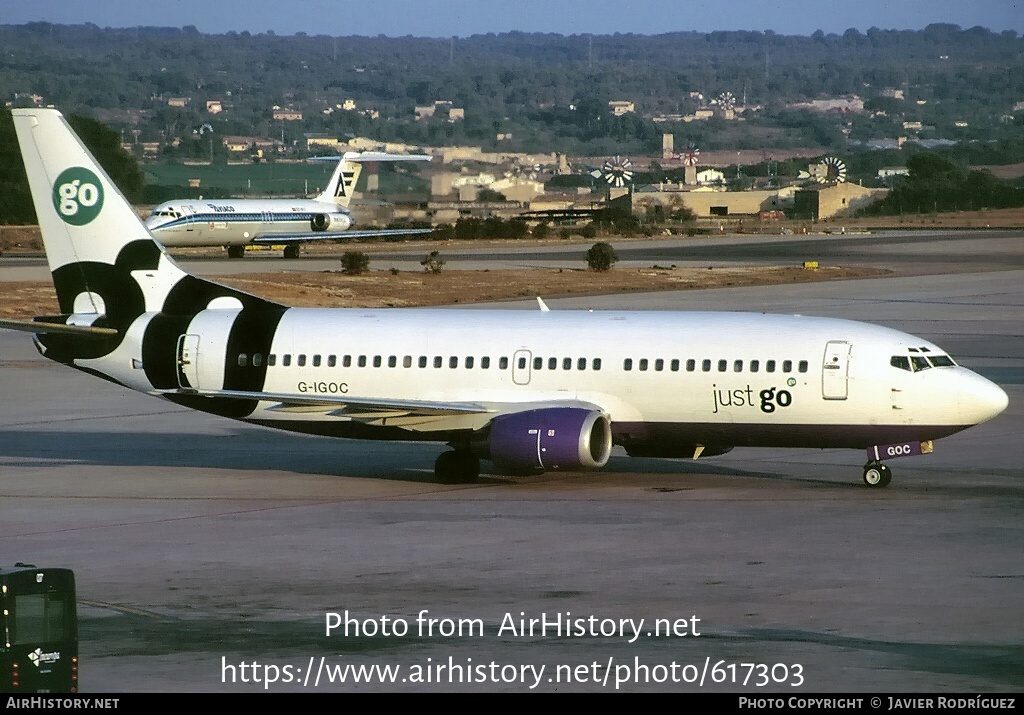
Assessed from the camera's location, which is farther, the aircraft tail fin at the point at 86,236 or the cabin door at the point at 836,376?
the aircraft tail fin at the point at 86,236

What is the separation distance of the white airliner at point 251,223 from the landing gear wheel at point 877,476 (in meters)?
87.8

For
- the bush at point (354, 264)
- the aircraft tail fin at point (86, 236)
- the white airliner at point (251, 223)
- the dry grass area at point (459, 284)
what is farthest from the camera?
the white airliner at point (251, 223)

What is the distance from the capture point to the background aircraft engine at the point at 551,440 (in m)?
33.9

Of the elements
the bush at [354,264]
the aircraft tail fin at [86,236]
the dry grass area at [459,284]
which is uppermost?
the aircraft tail fin at [86,236]

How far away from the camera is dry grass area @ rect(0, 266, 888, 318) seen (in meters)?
85.9

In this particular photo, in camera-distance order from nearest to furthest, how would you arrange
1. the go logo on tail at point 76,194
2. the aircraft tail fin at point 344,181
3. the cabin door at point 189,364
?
1. the cabin door at point 189,364
2. the go logo on tail at point 76,194
3. the aircraft tail fin at point 344,181

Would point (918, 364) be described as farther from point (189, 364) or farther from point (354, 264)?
point (354, 264)

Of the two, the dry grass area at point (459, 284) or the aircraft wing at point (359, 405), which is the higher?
the aircraft wing at point (359, 405)

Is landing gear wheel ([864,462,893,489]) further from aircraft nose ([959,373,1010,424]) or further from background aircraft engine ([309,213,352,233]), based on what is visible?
background aircraft engine ([309,213,352,233])

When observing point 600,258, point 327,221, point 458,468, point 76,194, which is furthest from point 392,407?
point 327,221

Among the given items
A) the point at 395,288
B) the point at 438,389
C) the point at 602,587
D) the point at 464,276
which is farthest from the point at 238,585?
the point at 464,276

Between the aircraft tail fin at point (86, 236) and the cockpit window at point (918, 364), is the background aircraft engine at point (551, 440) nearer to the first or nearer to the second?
the cockpit window at point (918, 364)

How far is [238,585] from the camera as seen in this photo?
2586cm

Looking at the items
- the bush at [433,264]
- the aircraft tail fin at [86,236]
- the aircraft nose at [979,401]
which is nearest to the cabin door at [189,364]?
the aircraft tail fin at [86,236]
